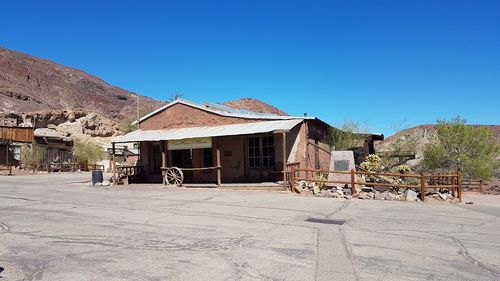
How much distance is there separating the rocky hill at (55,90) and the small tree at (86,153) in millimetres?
35743

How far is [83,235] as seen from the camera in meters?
7.75

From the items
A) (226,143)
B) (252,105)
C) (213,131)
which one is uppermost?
(252,105)

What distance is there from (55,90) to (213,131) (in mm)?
95257

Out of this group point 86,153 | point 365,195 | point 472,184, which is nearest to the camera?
point 365,195

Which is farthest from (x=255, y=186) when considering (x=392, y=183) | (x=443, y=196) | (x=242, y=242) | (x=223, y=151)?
(x=242, y=242)

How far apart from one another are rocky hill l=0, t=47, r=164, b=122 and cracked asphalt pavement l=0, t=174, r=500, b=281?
236 feet

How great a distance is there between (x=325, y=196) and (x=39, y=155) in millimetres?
32020

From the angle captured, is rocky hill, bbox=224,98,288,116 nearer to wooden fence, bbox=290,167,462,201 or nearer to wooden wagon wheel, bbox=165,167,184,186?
wooden wagon wheel, bbox=165,167,184,186

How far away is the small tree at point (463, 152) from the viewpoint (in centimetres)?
2392

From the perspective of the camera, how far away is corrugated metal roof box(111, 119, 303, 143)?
17797mm

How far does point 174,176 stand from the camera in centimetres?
1988

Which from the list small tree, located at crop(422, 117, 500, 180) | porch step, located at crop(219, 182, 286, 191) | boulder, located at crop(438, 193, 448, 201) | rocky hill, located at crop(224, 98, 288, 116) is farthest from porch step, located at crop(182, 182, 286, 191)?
rocky hill, located at crop(224, 98, 288, 116)

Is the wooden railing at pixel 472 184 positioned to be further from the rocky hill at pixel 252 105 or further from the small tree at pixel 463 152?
the rocky hill at pixel 252 105

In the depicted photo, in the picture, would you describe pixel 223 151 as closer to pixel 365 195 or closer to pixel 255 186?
pixel 255 186
